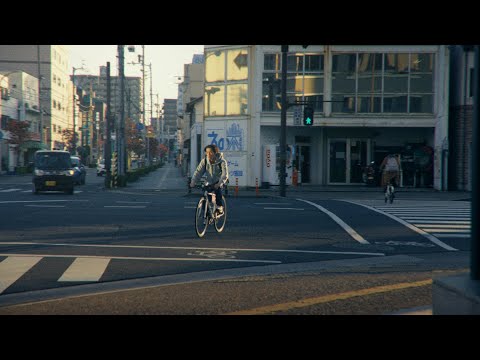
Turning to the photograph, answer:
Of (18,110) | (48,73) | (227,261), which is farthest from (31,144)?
(227,261)

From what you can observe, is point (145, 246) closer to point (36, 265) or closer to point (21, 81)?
point (36, 265)

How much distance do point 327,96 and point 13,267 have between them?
95.7ft

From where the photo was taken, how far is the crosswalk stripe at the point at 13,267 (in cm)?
817

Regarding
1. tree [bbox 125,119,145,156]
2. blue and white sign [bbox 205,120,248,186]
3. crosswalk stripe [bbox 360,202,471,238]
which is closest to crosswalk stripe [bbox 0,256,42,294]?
crosswalk stripe [bbox 360,202,471,238]

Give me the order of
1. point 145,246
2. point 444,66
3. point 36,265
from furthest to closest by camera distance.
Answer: point 444,66
point 145,246
point 36,265

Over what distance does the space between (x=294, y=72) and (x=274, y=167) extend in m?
5.82

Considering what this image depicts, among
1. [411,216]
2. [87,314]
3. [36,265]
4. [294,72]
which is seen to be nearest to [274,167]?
[294,72]

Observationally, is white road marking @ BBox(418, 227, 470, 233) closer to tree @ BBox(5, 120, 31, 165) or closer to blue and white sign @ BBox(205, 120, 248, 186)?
blue and white sign @ BBox(205, 120, 248, 186)

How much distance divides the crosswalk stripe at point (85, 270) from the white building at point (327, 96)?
86.3ft

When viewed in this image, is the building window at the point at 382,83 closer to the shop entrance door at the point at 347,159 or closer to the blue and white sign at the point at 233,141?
the shop entrance door at the point at 347,159

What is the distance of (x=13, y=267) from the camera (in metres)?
9.22

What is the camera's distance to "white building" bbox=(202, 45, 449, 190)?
3606 centimetres

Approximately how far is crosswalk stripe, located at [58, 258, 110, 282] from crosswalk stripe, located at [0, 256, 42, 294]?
0.62 m
